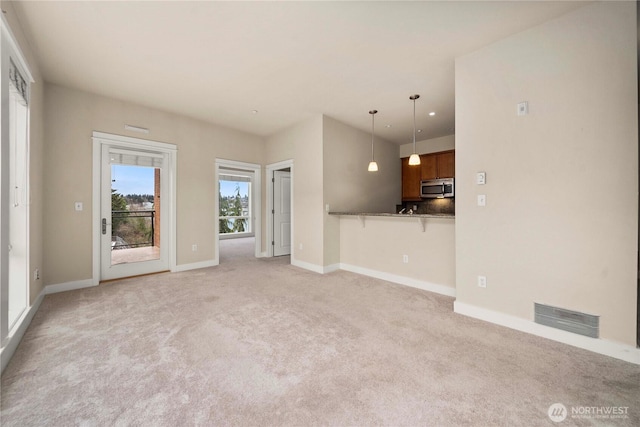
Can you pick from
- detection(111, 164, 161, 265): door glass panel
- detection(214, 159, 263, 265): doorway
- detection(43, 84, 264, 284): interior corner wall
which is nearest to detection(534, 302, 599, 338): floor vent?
detection(43, 84, 264, 284): interior corner wall

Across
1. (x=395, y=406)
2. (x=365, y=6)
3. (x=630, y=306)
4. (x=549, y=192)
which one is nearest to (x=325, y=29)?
(x=365, y=6)

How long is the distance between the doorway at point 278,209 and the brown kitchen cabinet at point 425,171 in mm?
2927

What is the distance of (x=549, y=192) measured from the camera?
2.24m

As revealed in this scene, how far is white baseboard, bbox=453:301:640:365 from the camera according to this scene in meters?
1.94

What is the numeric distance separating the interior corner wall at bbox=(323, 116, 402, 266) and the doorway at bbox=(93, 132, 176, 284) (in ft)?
9.05

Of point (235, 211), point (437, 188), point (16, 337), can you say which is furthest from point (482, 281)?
point (235, 211)

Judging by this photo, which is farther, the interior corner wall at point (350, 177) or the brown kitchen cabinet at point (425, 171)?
the brown kitchen cabinet at point (425, 171)

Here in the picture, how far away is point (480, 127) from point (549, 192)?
2.86 feet

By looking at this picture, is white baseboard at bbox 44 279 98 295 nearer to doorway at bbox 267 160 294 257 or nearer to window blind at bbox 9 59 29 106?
window blind at bbox 9 59 29 106

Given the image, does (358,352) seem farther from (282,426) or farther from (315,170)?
(315,170)

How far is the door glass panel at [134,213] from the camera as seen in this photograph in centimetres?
402

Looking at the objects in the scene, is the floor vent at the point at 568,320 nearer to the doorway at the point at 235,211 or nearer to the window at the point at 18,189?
the window at the point at 18,189

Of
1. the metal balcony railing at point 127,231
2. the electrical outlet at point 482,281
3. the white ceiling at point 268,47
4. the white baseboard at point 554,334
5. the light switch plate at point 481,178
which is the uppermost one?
the white ceiling at point 268,47

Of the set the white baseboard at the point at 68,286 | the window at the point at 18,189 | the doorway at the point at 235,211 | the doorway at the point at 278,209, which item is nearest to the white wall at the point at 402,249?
the doorway at the point at 278,209
